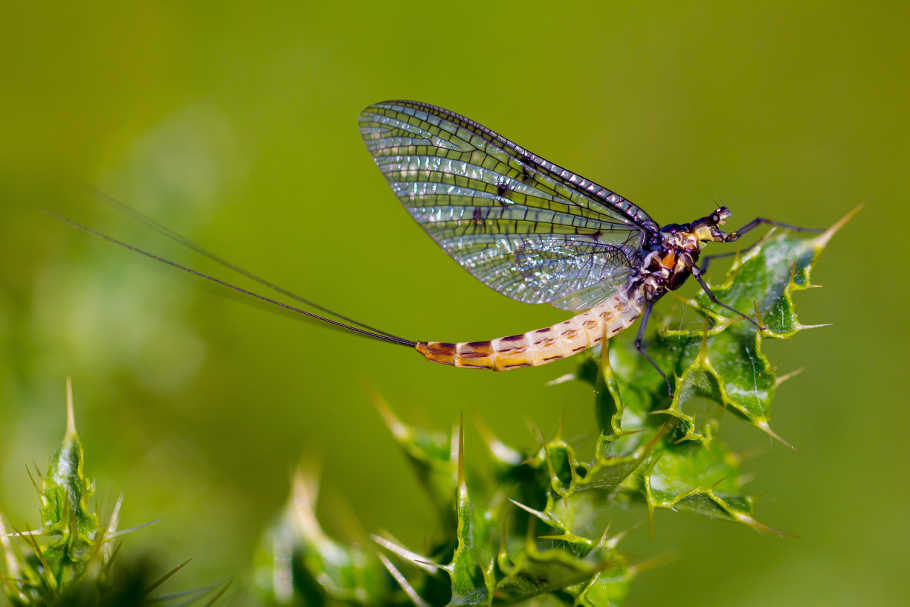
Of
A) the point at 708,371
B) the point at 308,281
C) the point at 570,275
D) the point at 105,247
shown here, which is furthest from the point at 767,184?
the point at 105,247

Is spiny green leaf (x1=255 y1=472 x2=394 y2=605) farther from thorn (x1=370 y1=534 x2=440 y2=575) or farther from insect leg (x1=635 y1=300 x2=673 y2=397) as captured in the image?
insect leg (x1=635 y1=300 x2=673 y2=397)

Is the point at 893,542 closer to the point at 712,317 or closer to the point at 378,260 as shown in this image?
the point at 712,317

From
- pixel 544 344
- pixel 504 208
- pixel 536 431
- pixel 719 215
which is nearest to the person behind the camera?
pixel 536 431

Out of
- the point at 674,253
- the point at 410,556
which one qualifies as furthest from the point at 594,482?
the point at 674,253

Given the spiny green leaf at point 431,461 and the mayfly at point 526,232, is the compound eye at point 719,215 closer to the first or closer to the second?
the mayfly at point 526,232

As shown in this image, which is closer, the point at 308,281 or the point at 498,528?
the point at 498,528

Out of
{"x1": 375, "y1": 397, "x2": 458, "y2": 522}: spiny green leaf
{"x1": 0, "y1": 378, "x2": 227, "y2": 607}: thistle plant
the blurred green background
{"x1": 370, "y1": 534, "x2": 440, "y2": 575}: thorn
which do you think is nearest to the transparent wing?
the blurred green background

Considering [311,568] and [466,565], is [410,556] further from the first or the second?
[311,568]

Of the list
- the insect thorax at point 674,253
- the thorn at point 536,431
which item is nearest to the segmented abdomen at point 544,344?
the insect thorax at point 674,253
